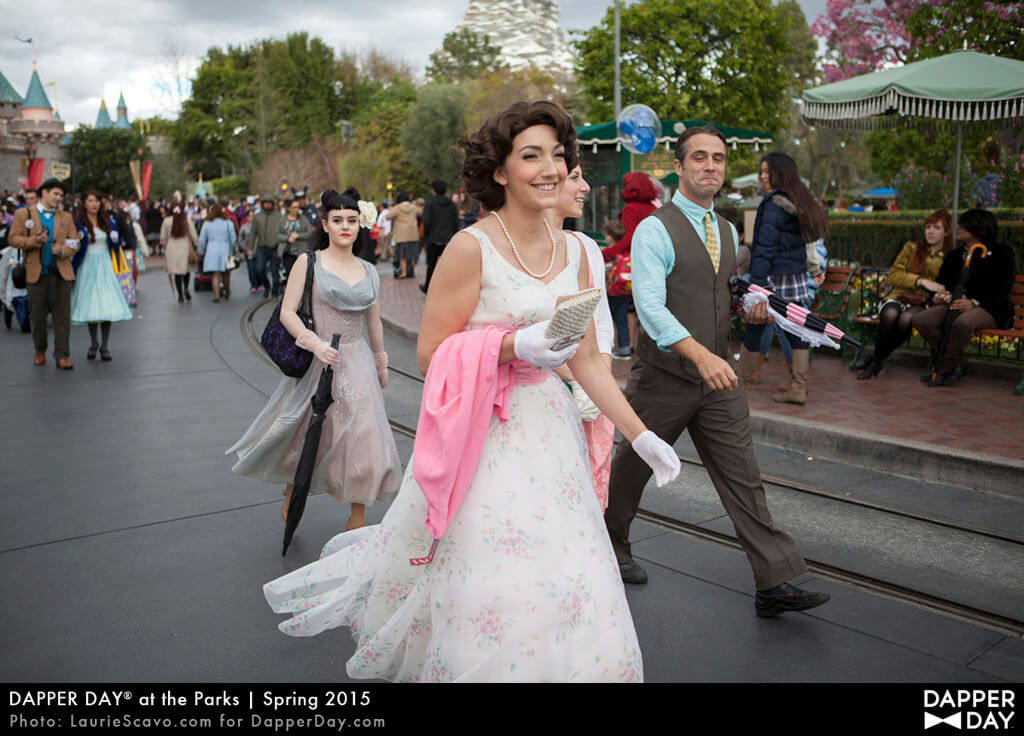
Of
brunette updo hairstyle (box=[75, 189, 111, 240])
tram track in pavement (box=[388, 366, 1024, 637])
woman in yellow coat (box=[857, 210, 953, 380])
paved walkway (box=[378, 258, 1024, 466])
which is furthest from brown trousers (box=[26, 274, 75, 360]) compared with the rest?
woman in yellow coat (box=[857, 210, 953, 380])

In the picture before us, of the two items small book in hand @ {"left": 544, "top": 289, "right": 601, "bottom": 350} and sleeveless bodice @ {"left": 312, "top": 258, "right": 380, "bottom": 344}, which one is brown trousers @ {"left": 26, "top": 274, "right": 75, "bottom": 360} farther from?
small book in hand @ {"left": 544, "top": 289, "right": 601, "bottom": 350}

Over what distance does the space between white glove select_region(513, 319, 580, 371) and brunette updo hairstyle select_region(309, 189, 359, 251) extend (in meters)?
2.82

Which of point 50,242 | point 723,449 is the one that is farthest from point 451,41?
point 723,449

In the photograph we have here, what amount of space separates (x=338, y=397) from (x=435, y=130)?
53134 mm

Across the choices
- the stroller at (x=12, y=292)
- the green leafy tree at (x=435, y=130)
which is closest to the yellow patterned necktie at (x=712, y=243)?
the stroller at (x=12, y=292)

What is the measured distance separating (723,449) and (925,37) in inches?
513

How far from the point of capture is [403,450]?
22.2ft

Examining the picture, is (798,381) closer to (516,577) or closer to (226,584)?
(226,584)

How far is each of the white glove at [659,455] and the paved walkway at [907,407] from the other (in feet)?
12.9

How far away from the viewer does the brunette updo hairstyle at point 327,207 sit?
5090 mm

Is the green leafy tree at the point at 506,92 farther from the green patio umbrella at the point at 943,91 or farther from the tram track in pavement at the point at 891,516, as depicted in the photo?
the tram track in pavement at the point at 891,516
